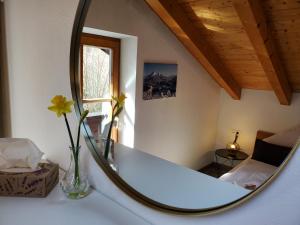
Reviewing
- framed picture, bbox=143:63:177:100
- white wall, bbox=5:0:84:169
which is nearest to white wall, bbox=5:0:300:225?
white wall, bbox=5:0:84:169

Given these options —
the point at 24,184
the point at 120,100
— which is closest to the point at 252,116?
the point at 120,100

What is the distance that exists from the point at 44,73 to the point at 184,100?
2.62 feet

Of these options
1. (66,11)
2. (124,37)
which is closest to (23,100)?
(66,11)

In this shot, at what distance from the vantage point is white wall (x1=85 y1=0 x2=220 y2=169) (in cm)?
65

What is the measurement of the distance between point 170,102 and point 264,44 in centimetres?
32

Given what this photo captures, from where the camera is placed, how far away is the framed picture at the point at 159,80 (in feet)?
2.31

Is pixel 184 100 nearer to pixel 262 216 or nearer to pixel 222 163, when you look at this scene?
pixel 222 163

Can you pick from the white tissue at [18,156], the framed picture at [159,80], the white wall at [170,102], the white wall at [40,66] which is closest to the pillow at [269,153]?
the white wall at [170,102]

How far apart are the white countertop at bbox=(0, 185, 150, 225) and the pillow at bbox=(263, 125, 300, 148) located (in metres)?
0.53

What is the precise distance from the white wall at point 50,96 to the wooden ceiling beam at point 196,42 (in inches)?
8.6

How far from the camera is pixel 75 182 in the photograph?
3.15 ft

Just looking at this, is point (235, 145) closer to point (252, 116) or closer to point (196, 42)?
point (252, 116)

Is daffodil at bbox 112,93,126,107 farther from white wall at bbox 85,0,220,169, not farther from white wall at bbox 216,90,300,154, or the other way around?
white wall at bbox 216,90,300,154

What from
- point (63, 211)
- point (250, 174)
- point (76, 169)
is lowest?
point (63, 211)
